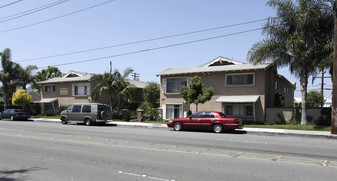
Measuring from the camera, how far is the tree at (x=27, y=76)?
39531 mm

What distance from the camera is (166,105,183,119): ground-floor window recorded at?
27994 millimetres

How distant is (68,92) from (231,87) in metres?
22.1

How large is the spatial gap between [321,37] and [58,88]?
3178 cm

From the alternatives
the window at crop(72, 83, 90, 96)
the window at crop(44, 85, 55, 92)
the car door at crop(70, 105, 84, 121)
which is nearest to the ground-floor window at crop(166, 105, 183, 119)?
the car door at crop(70, 105, 84, 121)

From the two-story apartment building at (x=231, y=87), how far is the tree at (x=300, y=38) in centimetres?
213

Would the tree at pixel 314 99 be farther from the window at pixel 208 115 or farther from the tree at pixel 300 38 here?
the window at pixel 208 115

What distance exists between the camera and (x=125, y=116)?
92.9 ft

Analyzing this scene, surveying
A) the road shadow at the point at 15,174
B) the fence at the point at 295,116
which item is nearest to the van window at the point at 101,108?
the fence at the point at 295,116

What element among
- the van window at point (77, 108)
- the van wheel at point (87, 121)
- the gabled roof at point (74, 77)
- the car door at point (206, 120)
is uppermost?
the gabled roof at point (74, 77)

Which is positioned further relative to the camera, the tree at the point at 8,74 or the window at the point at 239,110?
the tree at the point at 8,74

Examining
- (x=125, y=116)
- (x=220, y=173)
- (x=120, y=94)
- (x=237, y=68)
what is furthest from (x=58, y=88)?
(x=220, y=173)

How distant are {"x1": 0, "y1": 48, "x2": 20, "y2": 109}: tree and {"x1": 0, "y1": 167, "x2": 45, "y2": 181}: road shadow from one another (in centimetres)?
3518

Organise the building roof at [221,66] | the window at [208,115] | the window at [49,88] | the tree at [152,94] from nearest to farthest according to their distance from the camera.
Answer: the window at [208,115], the building roof at [221,66], the tree at [152,94], the window at [49,88]

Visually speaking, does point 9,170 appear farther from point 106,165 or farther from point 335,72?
point 335,72
